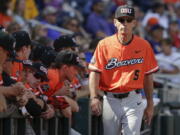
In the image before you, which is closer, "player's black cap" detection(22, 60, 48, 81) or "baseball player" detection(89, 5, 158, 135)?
"player's black cap" detection(22, 60, 48, 81)

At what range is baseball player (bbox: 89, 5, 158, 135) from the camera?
23.9ft

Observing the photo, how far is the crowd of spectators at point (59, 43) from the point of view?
5902 mm

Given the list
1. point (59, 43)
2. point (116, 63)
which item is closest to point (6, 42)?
point (116, 63)

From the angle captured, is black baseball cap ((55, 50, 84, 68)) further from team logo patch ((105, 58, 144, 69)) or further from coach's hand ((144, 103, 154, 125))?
coach's hand ((144, 103, 154, 125))

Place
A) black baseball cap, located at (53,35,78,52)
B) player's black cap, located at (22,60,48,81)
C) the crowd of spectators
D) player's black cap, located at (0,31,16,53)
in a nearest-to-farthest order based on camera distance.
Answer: player's black cap, located at (0,31,16,53) < the crowd of spectators < player's black cap, located at (22,60,48,81) < black baseball cap, located at (53,35,78,52)

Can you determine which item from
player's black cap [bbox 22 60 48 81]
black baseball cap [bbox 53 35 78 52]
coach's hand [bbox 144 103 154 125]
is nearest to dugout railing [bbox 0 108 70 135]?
player's black cap [bbox 22 60 48 81]

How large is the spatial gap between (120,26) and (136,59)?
0.41 m

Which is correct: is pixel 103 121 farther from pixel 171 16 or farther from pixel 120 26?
pixel 171 16

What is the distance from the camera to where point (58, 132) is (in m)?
6.82

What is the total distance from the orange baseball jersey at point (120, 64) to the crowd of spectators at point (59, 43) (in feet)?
1.02

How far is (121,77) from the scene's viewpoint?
7.35m

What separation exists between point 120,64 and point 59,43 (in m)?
0.97

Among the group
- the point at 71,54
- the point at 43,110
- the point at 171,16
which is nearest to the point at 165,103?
the point at 71,54

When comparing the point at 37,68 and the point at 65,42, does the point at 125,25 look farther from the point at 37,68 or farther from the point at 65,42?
the point at 37,68
